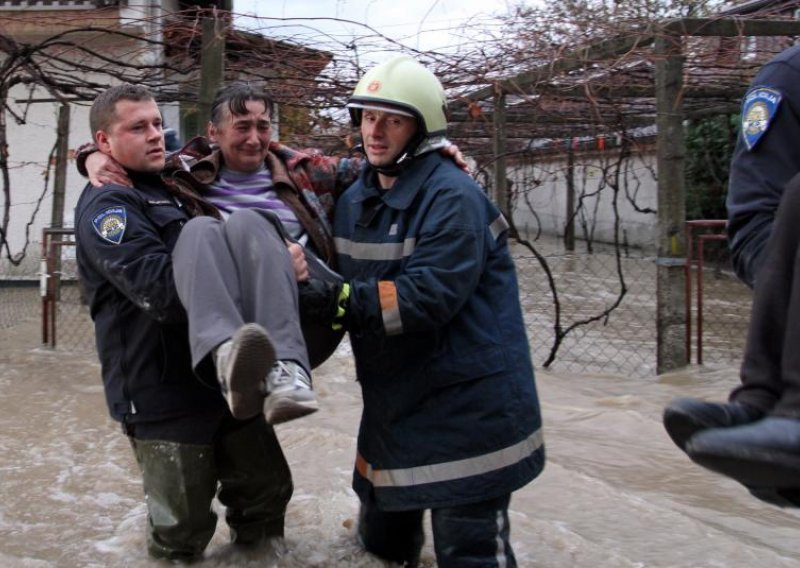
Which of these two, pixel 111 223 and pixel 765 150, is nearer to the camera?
pixel 765 150

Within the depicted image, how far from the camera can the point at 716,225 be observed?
22.7ft

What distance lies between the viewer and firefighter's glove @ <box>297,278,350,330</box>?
284 centimetres

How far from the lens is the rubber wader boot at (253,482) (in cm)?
329

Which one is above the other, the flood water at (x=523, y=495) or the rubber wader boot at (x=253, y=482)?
the rubber wader boot at (x=253, y=482)

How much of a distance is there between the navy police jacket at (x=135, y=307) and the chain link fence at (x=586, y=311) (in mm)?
4449

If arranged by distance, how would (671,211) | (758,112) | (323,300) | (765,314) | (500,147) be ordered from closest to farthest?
(765,314), (758,112), (323,300), (671,211), (500,147)

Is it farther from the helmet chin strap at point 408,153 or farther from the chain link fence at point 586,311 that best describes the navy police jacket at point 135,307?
the chain link fence at point 586,311

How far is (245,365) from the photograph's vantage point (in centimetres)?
248

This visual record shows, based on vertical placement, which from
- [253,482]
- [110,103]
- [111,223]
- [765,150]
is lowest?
[253,482]

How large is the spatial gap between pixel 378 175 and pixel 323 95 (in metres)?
3.98

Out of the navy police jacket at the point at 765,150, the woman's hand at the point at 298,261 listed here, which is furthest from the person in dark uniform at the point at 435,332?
the navy police jacket at the point at 765,150

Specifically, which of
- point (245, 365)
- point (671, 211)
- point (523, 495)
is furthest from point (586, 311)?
point (245, 365)

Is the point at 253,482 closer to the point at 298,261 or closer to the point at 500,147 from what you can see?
the point at 298,261

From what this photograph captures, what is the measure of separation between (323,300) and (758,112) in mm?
1323
